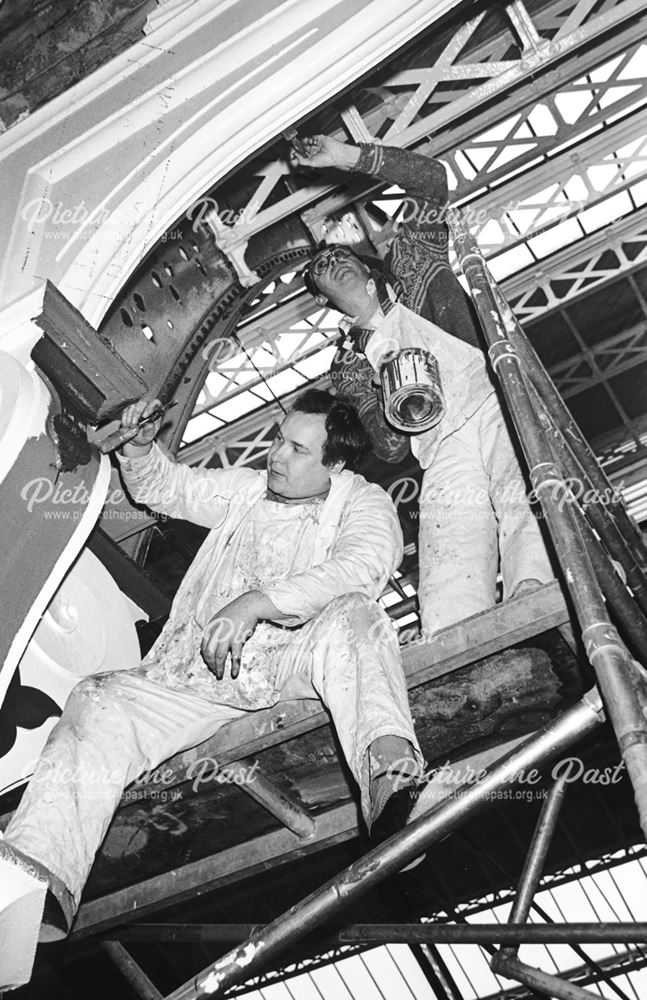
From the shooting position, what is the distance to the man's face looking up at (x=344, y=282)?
5406 mm

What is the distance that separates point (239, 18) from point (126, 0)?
610mm

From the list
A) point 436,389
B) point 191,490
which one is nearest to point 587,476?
point 436,389

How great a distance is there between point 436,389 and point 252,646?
4.68ft

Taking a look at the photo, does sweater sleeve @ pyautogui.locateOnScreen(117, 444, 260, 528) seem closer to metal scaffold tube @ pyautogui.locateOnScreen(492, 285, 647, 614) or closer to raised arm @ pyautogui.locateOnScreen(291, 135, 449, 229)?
metal scaffold tube @ pyautogui.locateOnScreen(492, 285, 647, 614)

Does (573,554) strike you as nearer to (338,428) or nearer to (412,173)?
(338,428)

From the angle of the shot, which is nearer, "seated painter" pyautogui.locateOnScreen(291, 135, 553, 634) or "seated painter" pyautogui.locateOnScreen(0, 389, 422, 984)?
"seated painter" pyautogui.locateOnScreen(0, 389, 422, 984)

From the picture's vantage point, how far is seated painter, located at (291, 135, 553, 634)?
439 cm

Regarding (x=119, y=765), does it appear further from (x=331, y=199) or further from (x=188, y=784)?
(x=331, y=199)

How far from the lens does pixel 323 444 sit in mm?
4695

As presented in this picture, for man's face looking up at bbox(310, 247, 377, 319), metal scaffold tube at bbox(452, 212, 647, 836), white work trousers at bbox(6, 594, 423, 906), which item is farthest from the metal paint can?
white work trousers at bbox(6, 594, 423, 906)

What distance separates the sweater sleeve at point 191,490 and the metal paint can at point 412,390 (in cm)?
75

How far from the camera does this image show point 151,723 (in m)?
3.94

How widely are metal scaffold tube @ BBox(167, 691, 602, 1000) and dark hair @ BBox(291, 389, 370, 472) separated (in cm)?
203

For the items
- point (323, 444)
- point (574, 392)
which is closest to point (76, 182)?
point (323, 444)
